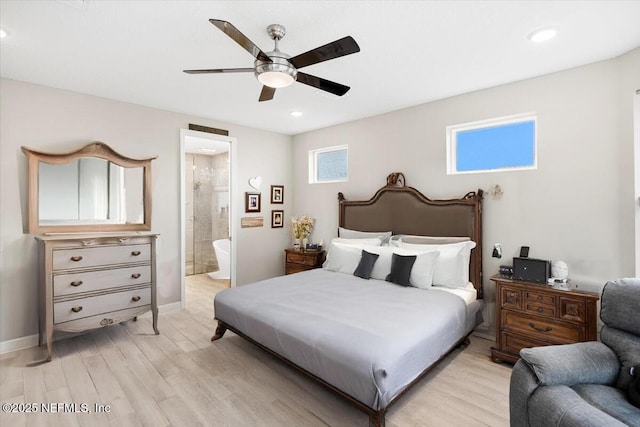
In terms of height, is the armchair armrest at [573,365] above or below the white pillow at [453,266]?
below

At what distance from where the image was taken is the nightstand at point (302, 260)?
15.4 feet

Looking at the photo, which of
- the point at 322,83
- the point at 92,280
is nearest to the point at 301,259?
the point at 92,280

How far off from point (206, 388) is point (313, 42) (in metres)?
2.79

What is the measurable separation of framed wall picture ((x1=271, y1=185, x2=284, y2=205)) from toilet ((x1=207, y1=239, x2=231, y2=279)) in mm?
1129

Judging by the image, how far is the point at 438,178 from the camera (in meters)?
3.68

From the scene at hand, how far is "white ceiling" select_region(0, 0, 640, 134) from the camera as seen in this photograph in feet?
6.38

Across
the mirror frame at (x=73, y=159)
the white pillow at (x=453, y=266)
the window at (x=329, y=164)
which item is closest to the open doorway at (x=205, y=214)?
the window at (x=329, y=164)

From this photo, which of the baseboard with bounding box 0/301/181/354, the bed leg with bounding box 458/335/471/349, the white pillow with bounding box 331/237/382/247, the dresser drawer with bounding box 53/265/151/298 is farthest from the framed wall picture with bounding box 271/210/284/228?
the bed leg with bounding box 458/335/471/349

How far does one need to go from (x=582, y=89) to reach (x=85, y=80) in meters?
4.73

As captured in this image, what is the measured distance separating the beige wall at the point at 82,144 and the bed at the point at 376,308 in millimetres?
1616

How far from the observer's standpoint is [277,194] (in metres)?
5.37

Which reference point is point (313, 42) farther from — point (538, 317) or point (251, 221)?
point (251, 221)

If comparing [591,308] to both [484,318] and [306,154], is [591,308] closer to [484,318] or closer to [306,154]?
[484,318]

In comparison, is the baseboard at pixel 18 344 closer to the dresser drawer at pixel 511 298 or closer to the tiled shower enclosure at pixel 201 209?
the tiled shower enclosure at pixel 201 209
